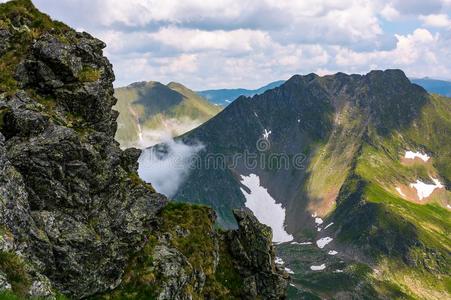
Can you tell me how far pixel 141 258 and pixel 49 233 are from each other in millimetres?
12846

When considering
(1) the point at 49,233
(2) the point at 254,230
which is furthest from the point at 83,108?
(2) the point at 254,230

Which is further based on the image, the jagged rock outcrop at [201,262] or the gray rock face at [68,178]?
the jagged rock outcrop at [201,262]

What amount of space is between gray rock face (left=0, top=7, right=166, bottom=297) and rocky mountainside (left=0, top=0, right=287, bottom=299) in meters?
0.11

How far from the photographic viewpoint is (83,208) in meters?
41.5

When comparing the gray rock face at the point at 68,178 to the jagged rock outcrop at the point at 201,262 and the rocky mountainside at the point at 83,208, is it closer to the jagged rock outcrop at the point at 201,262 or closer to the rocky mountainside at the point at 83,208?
the rocky mountainside at the point at 83,208

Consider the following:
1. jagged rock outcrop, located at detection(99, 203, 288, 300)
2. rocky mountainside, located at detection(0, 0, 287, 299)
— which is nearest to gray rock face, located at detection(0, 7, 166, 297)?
rocky mountainside, located at detection(0, 0, 287, 299)

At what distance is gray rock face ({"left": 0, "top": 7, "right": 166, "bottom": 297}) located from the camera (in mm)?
34469

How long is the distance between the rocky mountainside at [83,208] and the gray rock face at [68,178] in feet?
0.35

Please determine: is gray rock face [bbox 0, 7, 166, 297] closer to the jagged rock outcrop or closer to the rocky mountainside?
the rocky mountainside

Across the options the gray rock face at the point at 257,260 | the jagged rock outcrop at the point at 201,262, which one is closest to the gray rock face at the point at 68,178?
the jagged rock outcrop at the point at 201,262

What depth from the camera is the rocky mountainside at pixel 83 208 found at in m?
35.3

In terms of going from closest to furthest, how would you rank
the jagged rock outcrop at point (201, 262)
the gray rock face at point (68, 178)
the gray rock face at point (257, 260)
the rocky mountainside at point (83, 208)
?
the gray rock face at point (68, 178)
the rocky mountainside at point (83, 208)
the jagged rock outcrop at point (201, 262)
the gray rock face at point (257, 260)

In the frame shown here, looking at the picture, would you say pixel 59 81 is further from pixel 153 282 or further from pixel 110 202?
pixel 153 282

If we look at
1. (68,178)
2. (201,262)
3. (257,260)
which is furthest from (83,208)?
(257,260)
